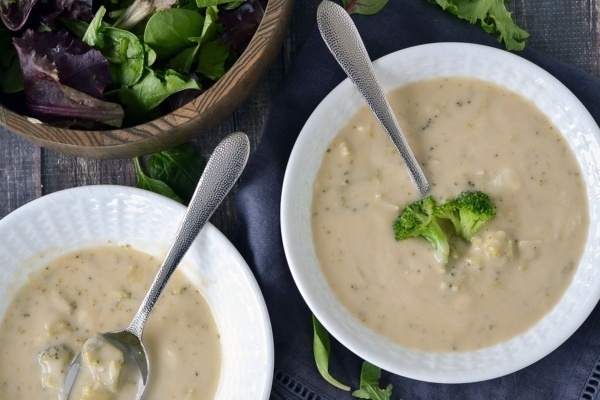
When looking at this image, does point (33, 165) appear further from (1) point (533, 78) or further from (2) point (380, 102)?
(1) point (533, 78)

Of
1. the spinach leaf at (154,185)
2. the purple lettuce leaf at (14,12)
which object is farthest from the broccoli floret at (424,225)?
the purple lettuce leaf at (14,12)

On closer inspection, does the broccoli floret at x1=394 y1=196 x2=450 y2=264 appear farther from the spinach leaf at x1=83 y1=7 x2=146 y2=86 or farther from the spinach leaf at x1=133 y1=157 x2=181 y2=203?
the spinach leaf at x1=83 y1=7 x2=146 y2=86

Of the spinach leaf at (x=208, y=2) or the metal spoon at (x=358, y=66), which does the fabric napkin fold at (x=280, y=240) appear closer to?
the metal spoon at (x=358, y=66)

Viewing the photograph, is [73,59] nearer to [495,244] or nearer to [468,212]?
[468,212]

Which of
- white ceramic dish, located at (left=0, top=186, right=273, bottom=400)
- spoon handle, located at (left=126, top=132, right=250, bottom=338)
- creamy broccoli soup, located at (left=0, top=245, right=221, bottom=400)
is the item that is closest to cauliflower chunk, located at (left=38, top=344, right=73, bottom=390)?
creamy broccoli soup, located at (left=0, top=245, right=221, bottom=400)

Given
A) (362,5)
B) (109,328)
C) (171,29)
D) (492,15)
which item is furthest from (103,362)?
(492,15)

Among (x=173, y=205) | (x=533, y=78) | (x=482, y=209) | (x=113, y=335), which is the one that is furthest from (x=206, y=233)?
(x=533, y=78)

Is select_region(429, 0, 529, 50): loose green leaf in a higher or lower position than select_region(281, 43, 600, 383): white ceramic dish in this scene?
higher
